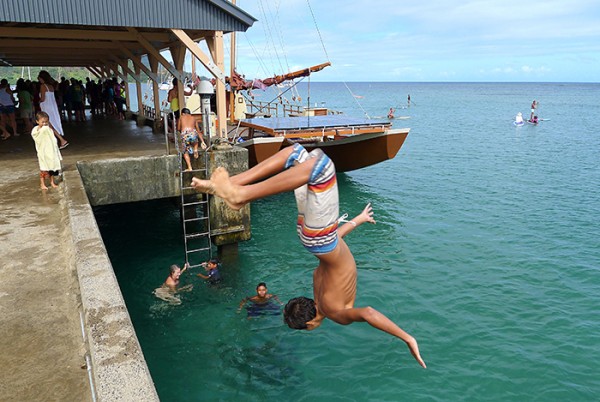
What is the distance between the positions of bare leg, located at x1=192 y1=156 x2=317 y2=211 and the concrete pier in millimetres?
1528

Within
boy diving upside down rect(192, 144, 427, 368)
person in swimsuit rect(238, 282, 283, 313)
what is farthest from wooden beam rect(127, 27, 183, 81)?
boy diving upside down rect(192, 144, 427, 368)

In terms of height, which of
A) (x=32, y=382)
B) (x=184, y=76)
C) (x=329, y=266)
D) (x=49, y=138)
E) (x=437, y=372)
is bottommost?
(x=437, y=372)

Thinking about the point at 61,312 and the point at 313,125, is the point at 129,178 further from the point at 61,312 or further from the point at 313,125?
the point at 313,125

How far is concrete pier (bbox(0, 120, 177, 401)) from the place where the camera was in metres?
3.52

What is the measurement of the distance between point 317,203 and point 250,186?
1.91ft

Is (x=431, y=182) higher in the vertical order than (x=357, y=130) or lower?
lower

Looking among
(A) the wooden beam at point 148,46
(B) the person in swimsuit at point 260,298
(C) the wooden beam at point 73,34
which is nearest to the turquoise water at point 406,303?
(B) the person in swimsuit at point 260,298

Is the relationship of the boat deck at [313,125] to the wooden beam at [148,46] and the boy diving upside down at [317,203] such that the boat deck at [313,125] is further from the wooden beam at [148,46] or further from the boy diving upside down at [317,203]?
the boy diving upside down at [317,203]

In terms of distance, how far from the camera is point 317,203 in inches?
140

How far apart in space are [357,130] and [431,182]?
6.70 metres

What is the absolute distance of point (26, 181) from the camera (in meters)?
9.39

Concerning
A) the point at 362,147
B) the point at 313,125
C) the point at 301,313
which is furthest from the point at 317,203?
the point at 362,147

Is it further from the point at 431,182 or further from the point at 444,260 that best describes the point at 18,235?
the point at 431,182

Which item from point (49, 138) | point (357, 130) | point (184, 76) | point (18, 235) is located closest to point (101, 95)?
point (184, 76)
